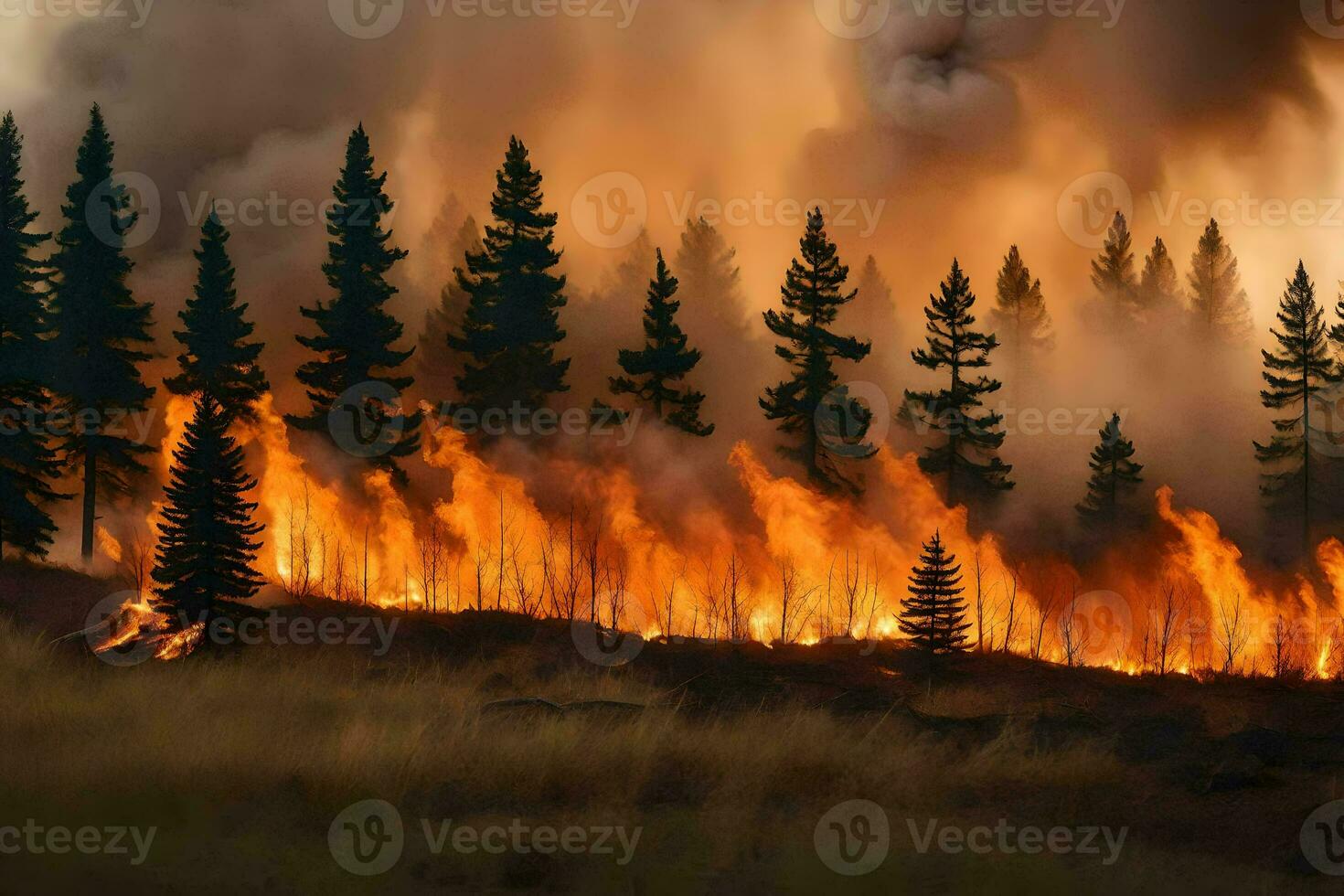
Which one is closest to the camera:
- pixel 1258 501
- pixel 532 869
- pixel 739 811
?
pixel 532 869

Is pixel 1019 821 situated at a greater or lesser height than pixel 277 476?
lesser

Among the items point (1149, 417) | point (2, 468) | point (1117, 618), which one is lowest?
point (1117, 618)

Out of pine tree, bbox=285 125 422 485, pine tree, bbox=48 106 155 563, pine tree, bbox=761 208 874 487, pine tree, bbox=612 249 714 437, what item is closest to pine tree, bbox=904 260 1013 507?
pine tree, bbox=761 208 874 487

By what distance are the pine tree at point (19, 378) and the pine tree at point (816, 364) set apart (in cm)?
2485

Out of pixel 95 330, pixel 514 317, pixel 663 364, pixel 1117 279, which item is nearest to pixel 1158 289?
pixel 1117 279

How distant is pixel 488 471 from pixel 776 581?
11074 millimetres

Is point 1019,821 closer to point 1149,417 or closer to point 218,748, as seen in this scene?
point 218,748

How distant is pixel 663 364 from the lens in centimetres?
4397

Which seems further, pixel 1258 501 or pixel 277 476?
pixel 1258 501

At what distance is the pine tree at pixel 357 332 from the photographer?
41.9 metres

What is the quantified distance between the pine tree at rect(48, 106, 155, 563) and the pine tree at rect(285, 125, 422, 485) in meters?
6.02

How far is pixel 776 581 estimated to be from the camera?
36.9 meters

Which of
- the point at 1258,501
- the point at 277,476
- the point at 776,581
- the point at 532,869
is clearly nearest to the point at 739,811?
the point at 532,869

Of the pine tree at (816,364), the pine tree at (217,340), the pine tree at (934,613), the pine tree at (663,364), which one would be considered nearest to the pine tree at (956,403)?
the pine tree at (816,364)
